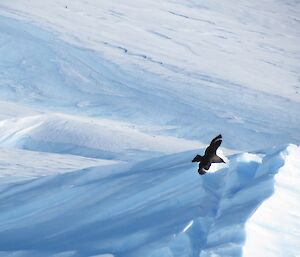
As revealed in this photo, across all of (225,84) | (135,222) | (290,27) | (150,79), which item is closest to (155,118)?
(150,79)

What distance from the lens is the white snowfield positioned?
2.65 m

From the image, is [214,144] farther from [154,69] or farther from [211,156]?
[154,69]

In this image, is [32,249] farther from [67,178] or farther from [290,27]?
[290,27]

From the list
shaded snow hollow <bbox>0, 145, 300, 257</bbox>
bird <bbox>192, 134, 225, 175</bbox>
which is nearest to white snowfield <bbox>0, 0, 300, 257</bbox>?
shaded snow hollow <bbox>0, 145, 300, 257</bbox>

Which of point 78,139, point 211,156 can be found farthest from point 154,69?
point 211,156

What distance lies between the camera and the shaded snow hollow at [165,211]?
7.76ft

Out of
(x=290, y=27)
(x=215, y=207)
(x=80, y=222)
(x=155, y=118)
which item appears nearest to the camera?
(x=215, y=207)

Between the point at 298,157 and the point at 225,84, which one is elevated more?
the point at 225,84

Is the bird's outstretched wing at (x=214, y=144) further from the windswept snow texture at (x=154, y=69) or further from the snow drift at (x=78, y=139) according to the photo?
the windswept snow texture at (x=154, y=69)

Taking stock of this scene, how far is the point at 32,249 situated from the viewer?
2859mm

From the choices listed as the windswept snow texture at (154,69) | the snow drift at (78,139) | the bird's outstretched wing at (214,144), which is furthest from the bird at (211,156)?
the windswept snow texture at (154,69)

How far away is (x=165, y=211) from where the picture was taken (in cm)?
288

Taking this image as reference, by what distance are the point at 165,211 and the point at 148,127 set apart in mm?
4922

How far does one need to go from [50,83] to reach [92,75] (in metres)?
0.79
